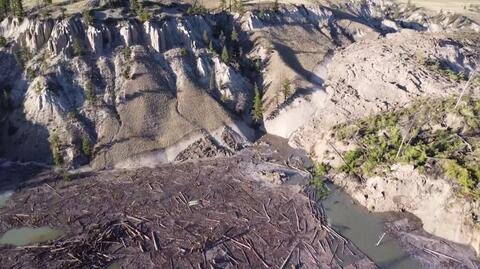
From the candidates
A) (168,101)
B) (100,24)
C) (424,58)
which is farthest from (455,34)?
(100,24)

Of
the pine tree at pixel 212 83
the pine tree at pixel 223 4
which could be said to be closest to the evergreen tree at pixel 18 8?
the pine tree at pixel 212 83

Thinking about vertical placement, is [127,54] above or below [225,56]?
above

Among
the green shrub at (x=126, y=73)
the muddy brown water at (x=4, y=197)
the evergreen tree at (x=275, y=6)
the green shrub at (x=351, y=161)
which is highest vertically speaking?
the evergreen tree at (x=275, y=6)

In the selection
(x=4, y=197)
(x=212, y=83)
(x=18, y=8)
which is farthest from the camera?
(x=212, y=83)

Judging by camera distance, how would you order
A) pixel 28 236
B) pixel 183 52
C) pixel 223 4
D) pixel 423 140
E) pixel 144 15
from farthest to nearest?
pixel 223 4, pixel 183 52, pixel 144 15, pixel 423 140, pixel 28 236

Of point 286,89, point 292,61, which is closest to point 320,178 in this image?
point 286,89

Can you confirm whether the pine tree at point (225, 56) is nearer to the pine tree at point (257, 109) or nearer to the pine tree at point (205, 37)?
the pine tree at point (205, 37)

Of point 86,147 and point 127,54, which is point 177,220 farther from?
point 127,54
